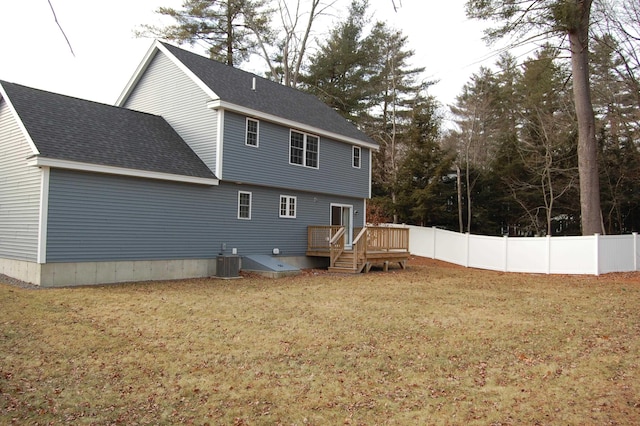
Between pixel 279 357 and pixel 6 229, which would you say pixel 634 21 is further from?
pixel 6 229

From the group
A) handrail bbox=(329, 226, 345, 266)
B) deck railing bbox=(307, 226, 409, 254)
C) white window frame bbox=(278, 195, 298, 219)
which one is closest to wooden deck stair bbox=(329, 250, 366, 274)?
handrail bbox=(329, 226, 345, 266)

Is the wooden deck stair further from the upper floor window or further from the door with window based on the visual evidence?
the upper floor window

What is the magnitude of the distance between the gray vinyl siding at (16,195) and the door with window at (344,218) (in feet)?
36.6

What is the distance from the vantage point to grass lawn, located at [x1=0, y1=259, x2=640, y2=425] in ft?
15.0

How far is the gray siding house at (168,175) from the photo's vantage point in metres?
11.7

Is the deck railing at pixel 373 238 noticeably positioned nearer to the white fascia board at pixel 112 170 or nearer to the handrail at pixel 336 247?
the handrail at pixel 336 247

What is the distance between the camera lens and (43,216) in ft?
36.7

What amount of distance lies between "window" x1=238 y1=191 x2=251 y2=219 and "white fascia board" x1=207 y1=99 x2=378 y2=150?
270 centimetres

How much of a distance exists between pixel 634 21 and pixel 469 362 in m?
16.3

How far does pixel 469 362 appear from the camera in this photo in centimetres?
611

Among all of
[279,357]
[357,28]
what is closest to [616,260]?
[279,357]

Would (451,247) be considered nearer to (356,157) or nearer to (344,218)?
(344,218)

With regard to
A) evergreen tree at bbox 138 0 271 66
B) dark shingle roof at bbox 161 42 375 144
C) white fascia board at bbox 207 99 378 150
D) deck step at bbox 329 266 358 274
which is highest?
evergreen tree at bbox 138 0 271 66

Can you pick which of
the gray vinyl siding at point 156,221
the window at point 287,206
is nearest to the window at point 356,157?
the gray vinyl siding at point 156,221
